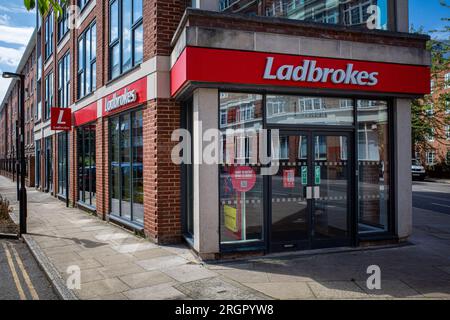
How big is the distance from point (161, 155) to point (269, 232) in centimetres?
287

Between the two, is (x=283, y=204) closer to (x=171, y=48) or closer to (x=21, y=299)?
(x=171, y=48)

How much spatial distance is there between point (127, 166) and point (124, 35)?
3.63 m

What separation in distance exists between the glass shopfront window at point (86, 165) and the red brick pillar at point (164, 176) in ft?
18.7

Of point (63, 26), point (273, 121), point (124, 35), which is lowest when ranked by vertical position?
point (273, 121)

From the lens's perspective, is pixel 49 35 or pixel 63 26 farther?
pixel 49 35

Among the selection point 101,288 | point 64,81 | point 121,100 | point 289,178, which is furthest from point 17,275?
point 64,81

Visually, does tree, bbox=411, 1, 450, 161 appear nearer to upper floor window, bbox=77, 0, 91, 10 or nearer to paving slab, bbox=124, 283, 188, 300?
upper floor window, bbox=77, 0, 91, 10

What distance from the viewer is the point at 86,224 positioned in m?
11.1

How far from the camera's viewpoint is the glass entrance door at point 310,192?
7477 mm

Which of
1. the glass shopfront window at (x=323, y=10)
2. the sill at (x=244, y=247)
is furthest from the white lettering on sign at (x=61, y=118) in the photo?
the sill at (x=244, y=247)

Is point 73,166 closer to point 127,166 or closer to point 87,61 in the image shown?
point 87,61

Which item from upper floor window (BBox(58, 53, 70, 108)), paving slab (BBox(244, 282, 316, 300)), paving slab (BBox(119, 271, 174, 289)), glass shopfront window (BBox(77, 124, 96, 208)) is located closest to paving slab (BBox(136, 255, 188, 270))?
paving slab (BBox(119, 271, 174, 289))

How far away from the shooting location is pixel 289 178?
7.56 m
